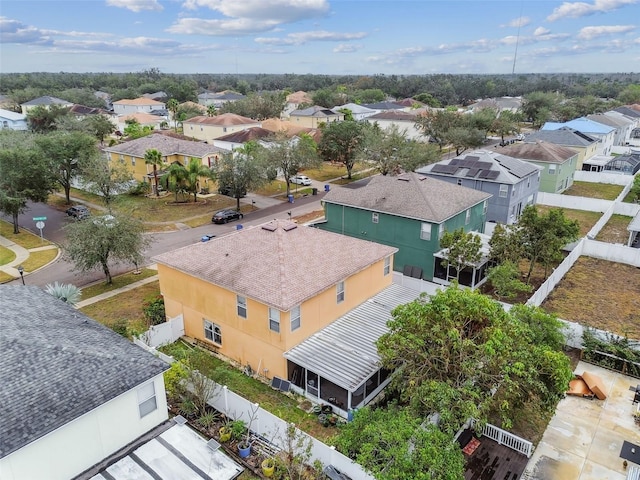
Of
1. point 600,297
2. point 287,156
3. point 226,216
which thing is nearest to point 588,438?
point 600,297

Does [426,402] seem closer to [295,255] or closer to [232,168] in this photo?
[295,255]

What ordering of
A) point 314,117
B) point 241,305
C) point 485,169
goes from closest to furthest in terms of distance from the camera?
point 241,305, point 485,169, point 314,117

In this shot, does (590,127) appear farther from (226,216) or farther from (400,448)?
(400,448)

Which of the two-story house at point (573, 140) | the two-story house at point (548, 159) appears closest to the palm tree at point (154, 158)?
the two-story house at point (548, 159)

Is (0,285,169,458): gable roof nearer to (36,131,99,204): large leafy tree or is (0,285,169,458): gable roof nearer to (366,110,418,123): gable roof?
(36,131,99,204): large leafy tree

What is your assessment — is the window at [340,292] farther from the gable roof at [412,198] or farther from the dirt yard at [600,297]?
the dirt yard at [600,297]

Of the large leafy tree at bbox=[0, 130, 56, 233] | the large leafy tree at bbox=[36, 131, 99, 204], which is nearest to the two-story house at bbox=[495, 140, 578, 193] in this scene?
the large leafy tree at bbox=[36, 131, 99, 204]
